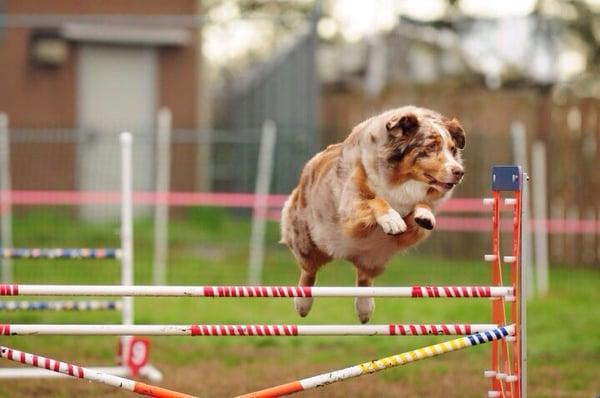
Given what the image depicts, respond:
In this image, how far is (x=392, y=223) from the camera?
539 centimetres

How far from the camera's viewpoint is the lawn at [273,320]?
815 centimetres

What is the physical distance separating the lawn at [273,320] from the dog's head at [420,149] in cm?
247

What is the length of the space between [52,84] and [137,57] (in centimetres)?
148

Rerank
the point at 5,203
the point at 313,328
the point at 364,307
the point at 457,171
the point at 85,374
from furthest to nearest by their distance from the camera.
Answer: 1. the point at 5,203
2. the point at 364,307
3. the point at 457,171
4. the point at 313,328
5. the point at 85,374

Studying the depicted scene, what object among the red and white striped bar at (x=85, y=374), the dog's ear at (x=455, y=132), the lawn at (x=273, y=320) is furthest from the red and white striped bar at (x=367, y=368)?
the lawn at (x=273, y=320)

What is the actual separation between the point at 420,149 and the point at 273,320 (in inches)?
216

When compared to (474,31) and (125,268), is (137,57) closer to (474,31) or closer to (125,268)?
(474,31)

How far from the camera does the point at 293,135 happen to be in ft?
49.2

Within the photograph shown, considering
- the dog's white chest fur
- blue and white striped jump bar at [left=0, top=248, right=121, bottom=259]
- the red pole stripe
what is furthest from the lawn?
the red pole stripe

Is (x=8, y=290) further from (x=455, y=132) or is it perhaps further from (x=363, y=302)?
(x=455, y=132)

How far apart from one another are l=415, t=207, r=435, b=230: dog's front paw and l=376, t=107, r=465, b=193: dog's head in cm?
18

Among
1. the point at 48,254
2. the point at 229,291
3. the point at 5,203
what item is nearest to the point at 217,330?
the point at 229,291

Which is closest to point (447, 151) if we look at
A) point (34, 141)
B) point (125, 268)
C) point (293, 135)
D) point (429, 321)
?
point (125, 268)

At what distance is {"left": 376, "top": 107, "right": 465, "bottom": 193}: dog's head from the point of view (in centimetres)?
553
